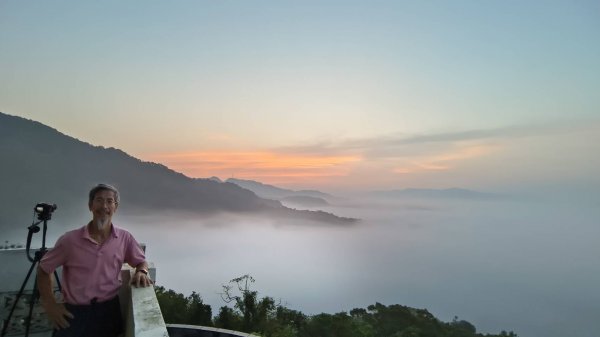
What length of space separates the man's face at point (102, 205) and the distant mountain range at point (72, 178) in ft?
317

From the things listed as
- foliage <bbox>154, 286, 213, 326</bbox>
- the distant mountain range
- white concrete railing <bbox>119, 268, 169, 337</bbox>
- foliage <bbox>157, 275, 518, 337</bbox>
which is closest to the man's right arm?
white concrete railing <bbox>119, 268, 169, 337</bbox>

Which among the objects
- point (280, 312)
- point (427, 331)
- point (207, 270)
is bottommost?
point (207, 270)

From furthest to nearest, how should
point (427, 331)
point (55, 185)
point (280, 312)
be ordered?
1. point (55, 185)
2. point (427, 331)
3. point (280, 312)

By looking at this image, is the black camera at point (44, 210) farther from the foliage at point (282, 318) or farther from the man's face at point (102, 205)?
the foliage at point (282, 318)

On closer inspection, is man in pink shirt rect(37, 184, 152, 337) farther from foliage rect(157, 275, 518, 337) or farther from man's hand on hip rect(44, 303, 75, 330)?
foliage rect(157, 275, 518, 337)

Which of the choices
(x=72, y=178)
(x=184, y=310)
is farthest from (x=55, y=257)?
(x=72, y=178)

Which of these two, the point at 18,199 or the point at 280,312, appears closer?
the point at 280,312

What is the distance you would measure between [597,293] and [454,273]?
52.4 m

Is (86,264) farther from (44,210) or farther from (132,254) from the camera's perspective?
(44,210)

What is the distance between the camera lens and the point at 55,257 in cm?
297

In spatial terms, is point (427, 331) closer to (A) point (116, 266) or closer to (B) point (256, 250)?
(A) point (116, 266)

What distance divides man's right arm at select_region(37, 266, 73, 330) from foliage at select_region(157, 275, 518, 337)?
885 cm

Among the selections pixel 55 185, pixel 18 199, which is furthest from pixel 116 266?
pixel 55 185

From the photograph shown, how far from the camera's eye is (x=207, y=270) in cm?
13800
